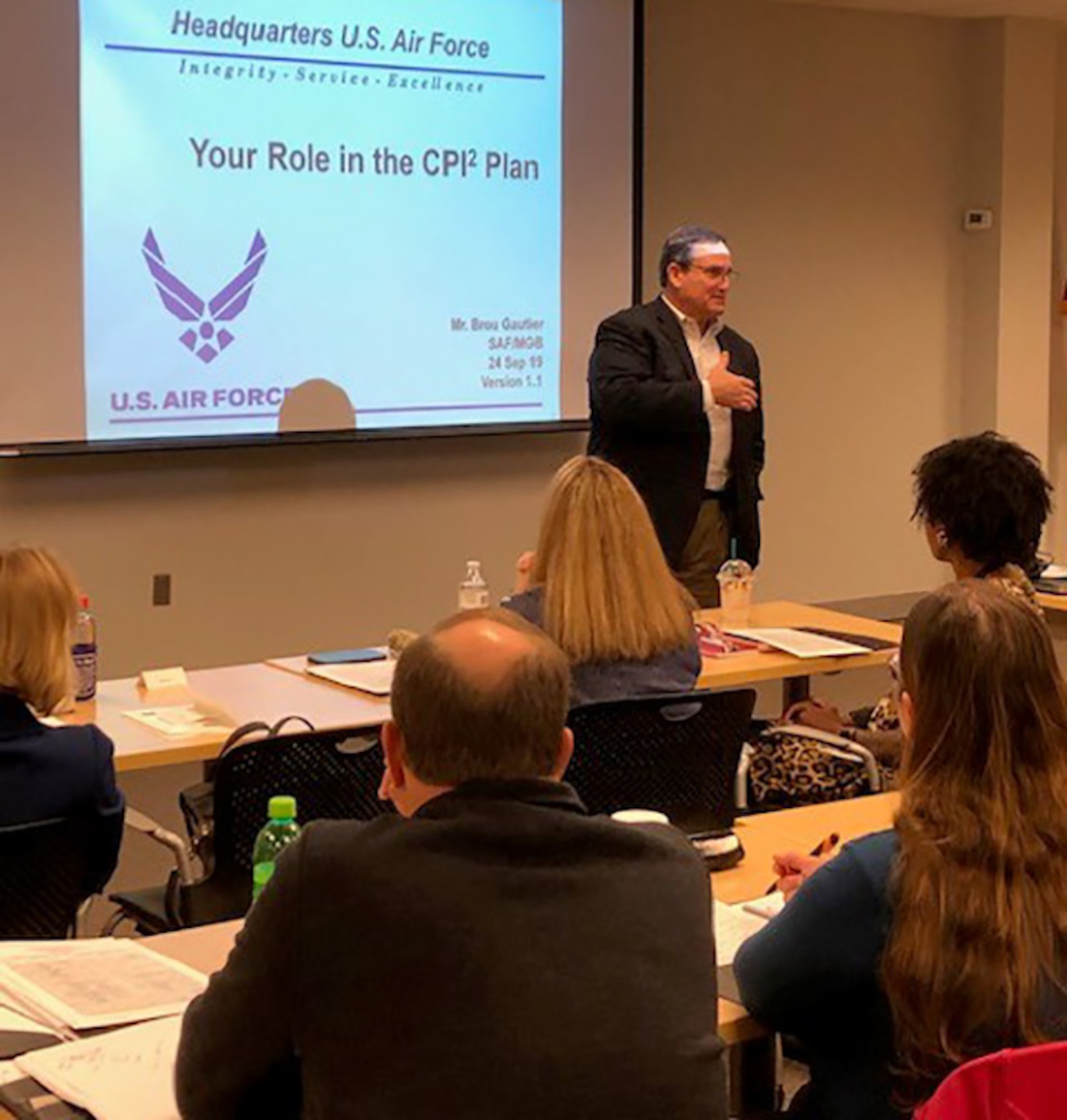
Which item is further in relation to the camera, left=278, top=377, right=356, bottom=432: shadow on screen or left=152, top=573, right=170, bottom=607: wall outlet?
left=278, top=377, right=356, bottom=432: shadow on screen

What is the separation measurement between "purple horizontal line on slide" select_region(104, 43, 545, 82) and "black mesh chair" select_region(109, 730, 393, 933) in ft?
12.3

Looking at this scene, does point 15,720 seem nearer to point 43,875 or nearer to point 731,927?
point 43,875

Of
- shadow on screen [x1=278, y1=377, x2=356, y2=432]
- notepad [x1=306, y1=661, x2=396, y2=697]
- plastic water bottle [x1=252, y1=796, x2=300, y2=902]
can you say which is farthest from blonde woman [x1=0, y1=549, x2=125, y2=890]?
shadow on screen [x1=278, y1=377, x2=356, y2=432]

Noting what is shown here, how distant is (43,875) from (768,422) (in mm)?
5764

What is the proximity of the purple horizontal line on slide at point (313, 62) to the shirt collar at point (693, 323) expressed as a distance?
5.24 ft

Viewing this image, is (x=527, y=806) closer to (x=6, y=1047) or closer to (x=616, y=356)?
(x=6, y=1047)

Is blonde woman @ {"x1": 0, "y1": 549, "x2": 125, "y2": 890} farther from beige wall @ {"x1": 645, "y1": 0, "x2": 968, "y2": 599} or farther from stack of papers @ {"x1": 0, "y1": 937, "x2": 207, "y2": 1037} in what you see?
beige wall @ {"x1": 645, "y1": 0, "x2": 968, "y2": 599}

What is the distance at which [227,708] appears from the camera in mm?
4023

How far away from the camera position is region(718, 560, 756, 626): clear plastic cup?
504 cm

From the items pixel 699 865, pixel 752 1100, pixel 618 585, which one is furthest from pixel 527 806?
pixel 618 585

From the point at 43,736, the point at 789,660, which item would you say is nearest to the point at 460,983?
the point at 43,736

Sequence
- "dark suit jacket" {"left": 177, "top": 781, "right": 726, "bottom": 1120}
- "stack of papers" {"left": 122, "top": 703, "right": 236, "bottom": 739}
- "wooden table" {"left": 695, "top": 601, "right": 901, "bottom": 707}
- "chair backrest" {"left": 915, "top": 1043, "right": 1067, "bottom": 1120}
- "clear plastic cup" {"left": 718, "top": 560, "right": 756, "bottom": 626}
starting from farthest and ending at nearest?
"clear plastic cup" {"left": 718, "top": 560, "right": 756, "bottom": 626} → "wooden table" {"left": 695, "top": 601, "right": 901, "bottom": 707} → "stack of papers" {"left": 122, "top": 703, "right": 236, "bottom": 739} → "dark suit jacket" {"left": 177, "top": 781, "right": 726, "bottom": 1120} → "chair backrest" {"left": 915, "top": 1043, "right": 1067, "bottom": 1120}

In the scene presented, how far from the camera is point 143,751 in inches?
143

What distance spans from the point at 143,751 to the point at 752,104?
5310 mm
